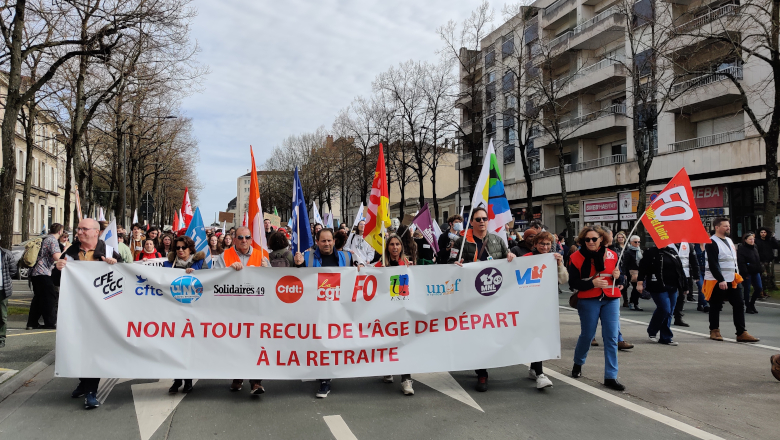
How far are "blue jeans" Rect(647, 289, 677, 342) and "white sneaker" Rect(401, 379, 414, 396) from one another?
14.2 feet

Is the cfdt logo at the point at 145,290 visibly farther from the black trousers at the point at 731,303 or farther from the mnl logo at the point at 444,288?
the black trousers at the point at 731,303

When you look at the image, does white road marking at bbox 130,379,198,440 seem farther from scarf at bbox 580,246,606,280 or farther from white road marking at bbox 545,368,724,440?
scarf at bbox 580,246,606,280

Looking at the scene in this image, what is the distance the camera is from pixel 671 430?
189 inches

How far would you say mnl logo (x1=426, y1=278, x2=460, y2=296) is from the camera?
6.09 metres

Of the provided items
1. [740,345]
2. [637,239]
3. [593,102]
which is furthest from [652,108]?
[740,345]

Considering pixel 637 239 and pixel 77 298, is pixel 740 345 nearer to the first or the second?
pixel 637 239

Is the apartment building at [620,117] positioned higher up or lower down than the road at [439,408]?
higher up

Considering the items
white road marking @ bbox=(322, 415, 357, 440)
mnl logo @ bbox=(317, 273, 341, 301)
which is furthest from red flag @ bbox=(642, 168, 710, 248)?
white road marking @ bbox=(322, 415, 357, 440)

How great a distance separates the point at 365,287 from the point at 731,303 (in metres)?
6.02

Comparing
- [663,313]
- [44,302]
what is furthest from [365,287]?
[44,302]

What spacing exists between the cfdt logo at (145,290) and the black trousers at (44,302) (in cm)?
490

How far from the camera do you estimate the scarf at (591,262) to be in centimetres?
620

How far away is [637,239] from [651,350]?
456 centimetres

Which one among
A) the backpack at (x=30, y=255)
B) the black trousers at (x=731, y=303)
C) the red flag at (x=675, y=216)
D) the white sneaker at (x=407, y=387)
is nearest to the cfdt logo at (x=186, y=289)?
the white sneaker at (x=407, y=387)
